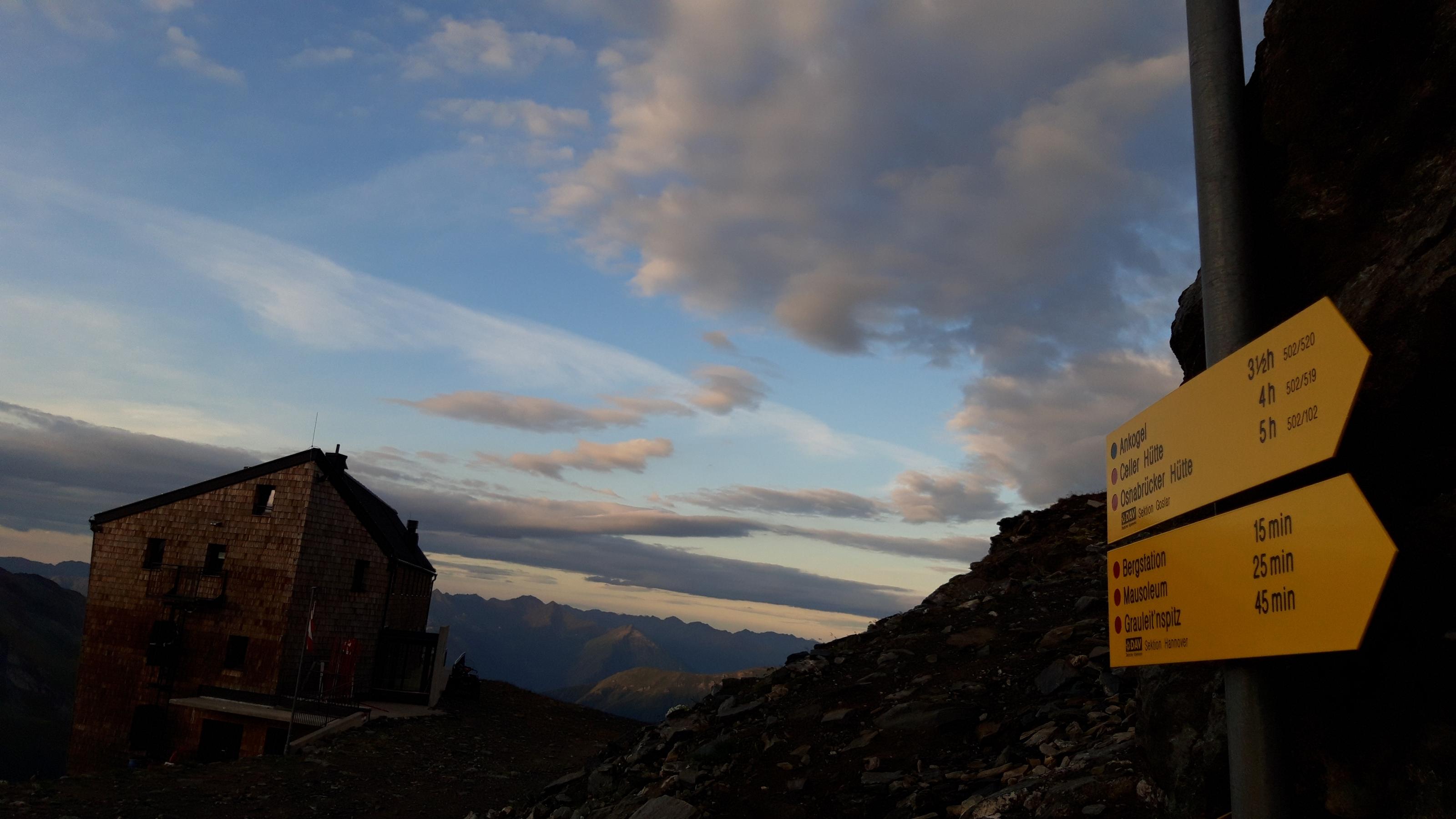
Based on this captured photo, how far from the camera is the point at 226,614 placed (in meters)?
39.3

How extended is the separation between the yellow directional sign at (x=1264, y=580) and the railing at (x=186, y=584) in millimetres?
43753

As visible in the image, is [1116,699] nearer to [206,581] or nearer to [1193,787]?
[1193,787]

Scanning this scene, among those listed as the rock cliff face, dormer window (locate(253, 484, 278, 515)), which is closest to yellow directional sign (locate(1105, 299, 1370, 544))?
the rock cliff face

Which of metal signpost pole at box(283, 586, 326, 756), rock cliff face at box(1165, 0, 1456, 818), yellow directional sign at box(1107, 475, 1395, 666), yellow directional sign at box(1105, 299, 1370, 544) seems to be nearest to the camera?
yellow directional sign at box(1107, 475, 1395, 666)

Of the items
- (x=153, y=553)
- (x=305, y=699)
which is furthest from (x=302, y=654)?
(x=153, y=553)

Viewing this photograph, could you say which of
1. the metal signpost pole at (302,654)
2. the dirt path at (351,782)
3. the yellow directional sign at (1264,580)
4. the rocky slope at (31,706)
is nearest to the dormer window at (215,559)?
the metal signpost pole at (302,654)

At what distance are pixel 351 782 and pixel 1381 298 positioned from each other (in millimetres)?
25887

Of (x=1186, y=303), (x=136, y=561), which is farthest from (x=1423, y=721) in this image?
(x=136, y=561)

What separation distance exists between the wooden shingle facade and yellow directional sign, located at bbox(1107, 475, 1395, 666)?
3819 cm

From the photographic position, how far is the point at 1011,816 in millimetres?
7254

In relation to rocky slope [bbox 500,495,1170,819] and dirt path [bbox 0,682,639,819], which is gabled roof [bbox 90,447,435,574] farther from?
rocky slope [bbox 500,495,1170,819]

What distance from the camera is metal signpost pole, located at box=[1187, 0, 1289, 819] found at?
143 inches

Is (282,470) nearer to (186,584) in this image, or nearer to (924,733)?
(186,584)

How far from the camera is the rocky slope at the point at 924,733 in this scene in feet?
26.3
